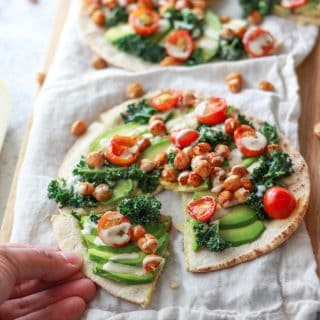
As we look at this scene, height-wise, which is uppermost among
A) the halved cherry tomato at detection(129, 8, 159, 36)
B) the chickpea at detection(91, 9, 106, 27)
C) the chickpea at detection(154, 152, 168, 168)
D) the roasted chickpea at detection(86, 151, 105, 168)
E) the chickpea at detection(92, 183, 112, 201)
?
the chickpea at detection(91, 9, 106, 27)

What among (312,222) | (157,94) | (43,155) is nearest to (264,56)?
(157,94)

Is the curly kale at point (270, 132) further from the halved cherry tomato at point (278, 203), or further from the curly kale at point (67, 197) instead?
the curly kale at point (67, 197)

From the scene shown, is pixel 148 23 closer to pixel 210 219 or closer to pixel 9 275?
pixel 210 219

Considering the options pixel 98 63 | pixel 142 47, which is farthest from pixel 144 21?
pixel 98 63

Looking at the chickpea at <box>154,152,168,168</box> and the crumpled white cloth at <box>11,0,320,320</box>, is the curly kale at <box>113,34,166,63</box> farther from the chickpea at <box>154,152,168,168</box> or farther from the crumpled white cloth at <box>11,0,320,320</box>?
the chickpea at <box>154,152,168,168</box>

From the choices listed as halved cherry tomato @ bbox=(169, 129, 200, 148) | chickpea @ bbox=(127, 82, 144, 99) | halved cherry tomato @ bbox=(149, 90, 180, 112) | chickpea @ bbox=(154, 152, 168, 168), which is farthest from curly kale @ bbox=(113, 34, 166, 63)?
chickpea @ bbox=(154, 152, 168, 168)

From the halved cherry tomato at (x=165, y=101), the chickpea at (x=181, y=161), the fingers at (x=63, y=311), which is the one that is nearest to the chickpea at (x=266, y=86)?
the halved cherry tomato at (x=165, y=101)

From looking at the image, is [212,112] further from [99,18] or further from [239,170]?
[99,18]
